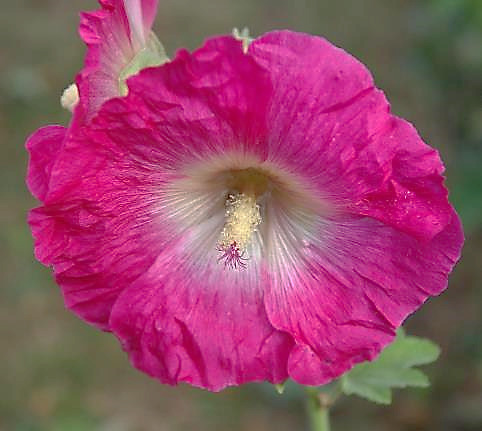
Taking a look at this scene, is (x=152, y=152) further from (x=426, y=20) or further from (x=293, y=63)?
(x=426, y=20)

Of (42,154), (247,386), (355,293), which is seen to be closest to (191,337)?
(355,293)

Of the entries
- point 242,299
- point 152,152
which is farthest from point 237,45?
point 242,299

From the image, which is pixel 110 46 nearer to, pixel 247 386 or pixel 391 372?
pixel 391 372

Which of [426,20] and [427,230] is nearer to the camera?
Result: [427,230]

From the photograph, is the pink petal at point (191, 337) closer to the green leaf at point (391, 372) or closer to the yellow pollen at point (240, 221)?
the yellow pollen at point (240, 221)

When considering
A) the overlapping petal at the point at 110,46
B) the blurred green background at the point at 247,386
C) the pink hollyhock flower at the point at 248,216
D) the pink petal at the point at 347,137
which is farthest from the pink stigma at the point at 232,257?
the blurred green background at the point at 247,386

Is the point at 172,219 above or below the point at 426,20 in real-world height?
below

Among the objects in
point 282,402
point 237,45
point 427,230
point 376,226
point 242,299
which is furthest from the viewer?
point 282,402

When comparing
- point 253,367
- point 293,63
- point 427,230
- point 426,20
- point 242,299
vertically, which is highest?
point 426,20
